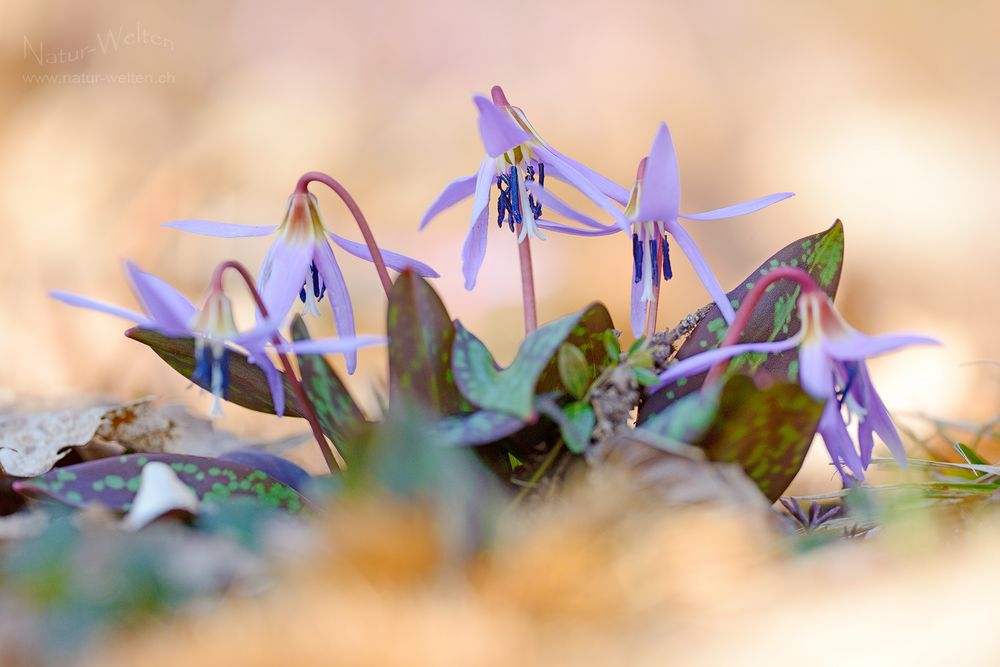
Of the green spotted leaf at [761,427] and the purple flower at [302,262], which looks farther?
the purple flower at [302,262]

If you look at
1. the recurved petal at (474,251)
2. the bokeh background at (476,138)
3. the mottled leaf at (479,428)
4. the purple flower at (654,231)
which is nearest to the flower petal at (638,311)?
the purple flower at (654,231)

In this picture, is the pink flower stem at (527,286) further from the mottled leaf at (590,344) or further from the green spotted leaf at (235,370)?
the green spotted leaf at (235,370)

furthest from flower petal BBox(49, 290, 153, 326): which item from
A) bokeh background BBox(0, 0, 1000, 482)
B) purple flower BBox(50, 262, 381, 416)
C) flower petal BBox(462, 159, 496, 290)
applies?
bokeh background BBox(0, 0, 1000, 482)

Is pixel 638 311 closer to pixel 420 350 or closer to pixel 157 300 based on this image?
pixel 420 350

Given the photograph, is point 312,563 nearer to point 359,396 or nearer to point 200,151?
point 359,396

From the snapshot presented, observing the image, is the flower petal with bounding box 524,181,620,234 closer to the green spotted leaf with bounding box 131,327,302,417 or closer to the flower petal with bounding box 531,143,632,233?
the flower petal with bounding box 531,143,632,233

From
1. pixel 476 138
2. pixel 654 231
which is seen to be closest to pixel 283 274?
pixel 654 231
